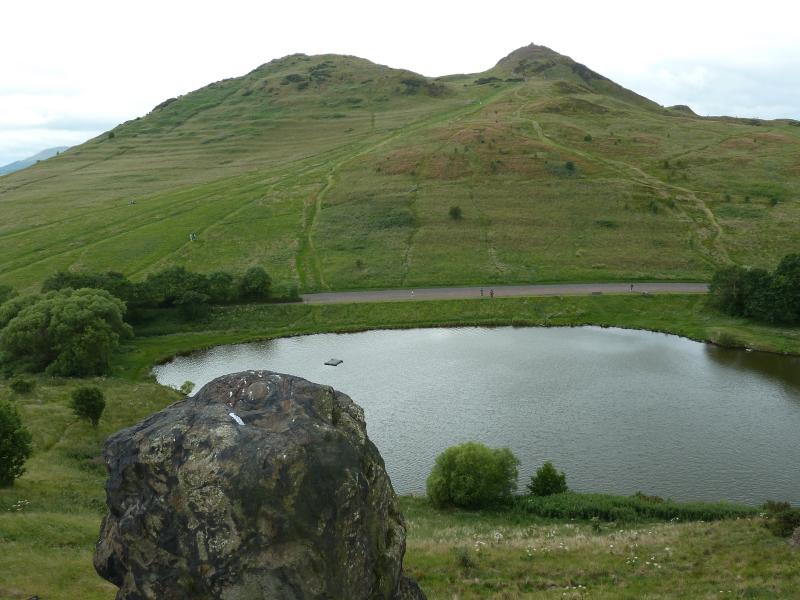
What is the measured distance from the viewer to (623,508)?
3300cm

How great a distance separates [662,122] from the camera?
148 meters

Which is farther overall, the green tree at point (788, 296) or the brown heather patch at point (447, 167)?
the brown heather patch at point (447, 167)

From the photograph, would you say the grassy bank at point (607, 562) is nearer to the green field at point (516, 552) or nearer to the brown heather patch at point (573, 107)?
the green field at point (516, 552)

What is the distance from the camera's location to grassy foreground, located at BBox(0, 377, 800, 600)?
73.6ft

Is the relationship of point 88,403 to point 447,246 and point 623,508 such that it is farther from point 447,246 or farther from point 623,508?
point 447,246

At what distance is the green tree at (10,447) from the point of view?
3158 cm

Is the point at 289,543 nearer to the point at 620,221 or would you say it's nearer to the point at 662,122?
the point at 620,221

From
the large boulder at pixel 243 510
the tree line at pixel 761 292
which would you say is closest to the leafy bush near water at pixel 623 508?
the large boulder at pixel 243 510

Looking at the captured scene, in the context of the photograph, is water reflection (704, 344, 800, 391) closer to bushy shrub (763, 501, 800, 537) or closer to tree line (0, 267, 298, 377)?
bushy shrub (763, 501, 800, 537)

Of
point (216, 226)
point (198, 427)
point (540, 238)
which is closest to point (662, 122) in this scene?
point (540, 238)

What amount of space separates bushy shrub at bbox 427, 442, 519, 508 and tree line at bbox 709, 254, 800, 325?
4732 centimetres

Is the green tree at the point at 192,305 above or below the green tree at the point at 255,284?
below

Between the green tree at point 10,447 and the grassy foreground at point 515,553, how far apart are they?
81 cm

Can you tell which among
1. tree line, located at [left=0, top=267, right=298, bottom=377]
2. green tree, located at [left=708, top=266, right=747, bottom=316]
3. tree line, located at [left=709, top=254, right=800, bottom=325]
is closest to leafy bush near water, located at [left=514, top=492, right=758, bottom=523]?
tree line, located at [left=709, top=254, right=800, bottom=325]
